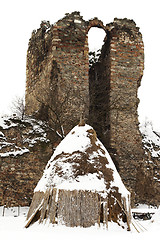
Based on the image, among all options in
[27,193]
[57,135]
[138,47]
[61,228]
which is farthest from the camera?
[138,47]

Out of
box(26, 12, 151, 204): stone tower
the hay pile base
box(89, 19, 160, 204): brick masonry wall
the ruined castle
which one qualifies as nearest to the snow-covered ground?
the hay pile base

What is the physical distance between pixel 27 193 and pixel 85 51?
5369mm

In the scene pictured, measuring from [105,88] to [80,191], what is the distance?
8.64 m

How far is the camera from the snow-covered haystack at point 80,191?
3109 mm

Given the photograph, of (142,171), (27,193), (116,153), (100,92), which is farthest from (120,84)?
(27,193)

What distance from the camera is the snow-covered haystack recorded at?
122 inches

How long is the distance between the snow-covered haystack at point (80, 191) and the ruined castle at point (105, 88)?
249 inches

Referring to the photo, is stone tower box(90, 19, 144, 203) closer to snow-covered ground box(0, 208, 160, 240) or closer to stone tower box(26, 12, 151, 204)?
stone tower box(26, 12, 151, 204)

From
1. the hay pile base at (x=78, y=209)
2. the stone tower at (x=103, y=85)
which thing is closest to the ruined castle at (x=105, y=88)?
the stone tower at (x=103, y=85)

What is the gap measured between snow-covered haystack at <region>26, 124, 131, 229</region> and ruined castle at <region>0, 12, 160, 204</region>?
20.8 feet

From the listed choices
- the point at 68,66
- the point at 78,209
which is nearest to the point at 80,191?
the point at 78,209

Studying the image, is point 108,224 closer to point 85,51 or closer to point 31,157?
point 31,157

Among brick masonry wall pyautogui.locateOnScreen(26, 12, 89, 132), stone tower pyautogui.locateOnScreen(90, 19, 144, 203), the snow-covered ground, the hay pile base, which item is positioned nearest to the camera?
the snow-covered ground

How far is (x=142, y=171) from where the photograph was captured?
1114 cm
